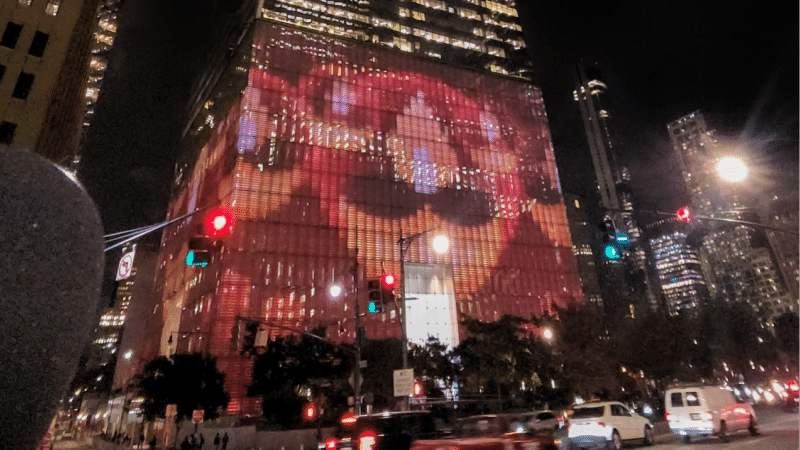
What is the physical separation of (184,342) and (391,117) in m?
41.7

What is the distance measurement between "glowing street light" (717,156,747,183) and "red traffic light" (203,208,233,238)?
13278 millimetres

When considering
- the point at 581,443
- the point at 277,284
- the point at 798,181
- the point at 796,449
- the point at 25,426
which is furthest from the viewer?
the point at 277,284

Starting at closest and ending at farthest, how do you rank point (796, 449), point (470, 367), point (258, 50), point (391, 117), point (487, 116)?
point (796, 449)
point (470, 367)
point (258, 50)
point (391, 117)
point (487, 116)

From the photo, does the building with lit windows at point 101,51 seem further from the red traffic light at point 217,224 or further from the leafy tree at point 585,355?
the red traffic light at point 217,224

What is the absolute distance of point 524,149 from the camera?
77.8 m

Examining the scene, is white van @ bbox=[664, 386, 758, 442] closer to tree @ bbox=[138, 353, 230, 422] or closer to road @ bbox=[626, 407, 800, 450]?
road @ bbox=[626, 407, 800, 450]

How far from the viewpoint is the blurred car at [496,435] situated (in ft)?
32.1

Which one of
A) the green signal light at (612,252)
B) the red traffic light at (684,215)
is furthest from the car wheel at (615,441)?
the red traffic light at (684,215)

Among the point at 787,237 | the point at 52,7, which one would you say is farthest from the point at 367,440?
the point at 52,7

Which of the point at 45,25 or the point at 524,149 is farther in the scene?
the point at 524,149

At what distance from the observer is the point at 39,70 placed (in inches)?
1575

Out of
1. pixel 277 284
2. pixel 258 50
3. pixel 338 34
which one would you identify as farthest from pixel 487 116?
pixel 277 284

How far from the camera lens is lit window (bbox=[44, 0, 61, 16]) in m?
41.8

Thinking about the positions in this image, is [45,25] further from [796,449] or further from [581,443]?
[796,449]
